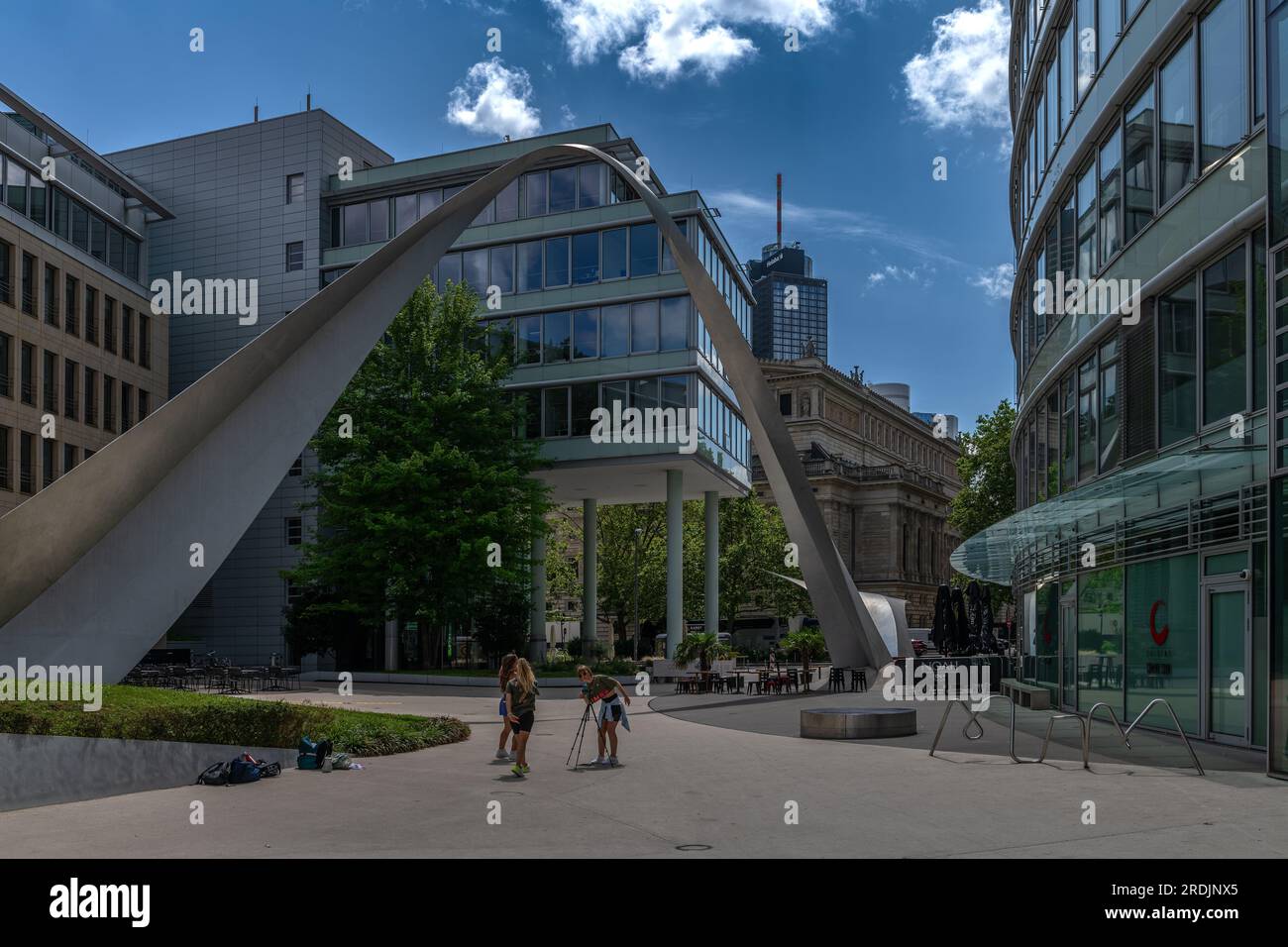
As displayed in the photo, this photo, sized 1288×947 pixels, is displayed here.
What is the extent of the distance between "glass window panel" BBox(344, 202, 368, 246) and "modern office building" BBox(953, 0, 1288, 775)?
33242 mm

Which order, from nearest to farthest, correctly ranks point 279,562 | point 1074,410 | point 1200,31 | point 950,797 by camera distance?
point 950,797, point 1200,31, point 1074,410, point 279,562

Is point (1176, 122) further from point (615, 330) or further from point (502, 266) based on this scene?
point (502, 266)

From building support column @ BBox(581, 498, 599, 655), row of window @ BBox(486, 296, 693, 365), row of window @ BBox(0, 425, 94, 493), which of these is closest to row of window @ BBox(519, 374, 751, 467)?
row of window @ BBox(486, 296, 693, 365)

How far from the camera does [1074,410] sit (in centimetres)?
2495

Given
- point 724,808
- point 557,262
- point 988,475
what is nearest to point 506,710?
point 724,808

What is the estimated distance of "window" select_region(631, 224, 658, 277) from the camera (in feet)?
155

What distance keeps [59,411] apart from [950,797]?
1749 inches

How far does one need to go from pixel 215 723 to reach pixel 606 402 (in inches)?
1312

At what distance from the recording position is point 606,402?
157 ft

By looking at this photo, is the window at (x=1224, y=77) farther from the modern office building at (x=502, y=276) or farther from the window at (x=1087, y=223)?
the modern office building at (x=502, y=276)

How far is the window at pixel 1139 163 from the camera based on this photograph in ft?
66.2

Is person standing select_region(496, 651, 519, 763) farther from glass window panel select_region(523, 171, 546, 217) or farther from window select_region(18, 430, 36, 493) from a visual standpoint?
window select_region(18, 430, 36, 493)
